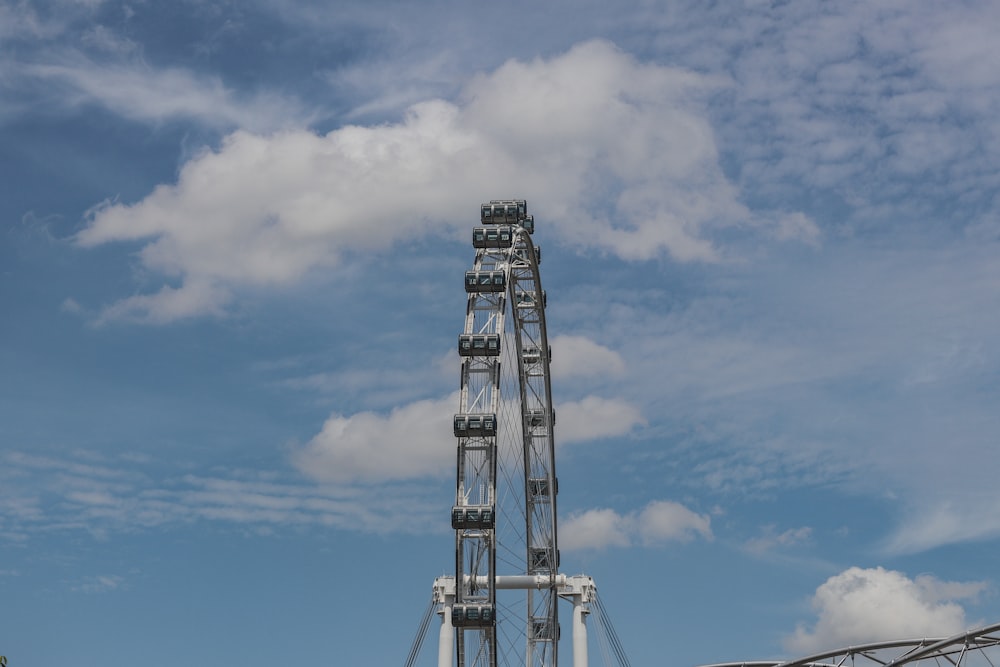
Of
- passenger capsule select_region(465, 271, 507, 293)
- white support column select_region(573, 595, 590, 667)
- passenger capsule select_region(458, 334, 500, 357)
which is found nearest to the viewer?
passenger capsule select_region(458, 334, 500, 357)

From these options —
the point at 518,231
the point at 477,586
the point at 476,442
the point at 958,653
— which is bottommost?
the point at 958,653

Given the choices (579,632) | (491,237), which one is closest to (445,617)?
(579,632)

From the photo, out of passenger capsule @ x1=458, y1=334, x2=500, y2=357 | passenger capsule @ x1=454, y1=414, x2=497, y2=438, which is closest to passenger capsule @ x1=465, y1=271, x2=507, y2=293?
passenger capsule @ x1=458, y1=334, x2=500, y2=357

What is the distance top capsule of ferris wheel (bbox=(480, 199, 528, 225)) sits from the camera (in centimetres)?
10000

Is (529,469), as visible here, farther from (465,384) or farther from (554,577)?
(465,384)

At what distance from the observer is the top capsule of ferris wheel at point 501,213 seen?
100000 millimetres

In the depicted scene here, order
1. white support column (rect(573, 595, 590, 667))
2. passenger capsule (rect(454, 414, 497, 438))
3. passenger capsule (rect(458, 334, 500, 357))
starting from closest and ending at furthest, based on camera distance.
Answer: passenger capsule (rect(454, 414, 497, 438)) → passenger capsule (rect(458, 334, 500, 357)) → white support column (rect(573, 595, 590, 667))

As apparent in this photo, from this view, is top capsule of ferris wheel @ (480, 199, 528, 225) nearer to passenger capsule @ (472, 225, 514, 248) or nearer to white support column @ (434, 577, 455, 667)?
passenger capsule @ (472, 225, 514, 248)

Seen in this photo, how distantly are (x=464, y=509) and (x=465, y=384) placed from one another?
8.40 meters

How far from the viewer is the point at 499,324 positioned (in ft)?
297

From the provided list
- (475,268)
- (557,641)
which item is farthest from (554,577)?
(475,268)

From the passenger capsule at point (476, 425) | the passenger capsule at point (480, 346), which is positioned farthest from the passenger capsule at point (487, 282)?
the passenger capsule at point (476, 425)

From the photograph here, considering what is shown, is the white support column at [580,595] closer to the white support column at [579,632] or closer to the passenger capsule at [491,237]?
the white support column at [579,632]

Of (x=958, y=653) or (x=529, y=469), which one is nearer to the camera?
(x=958, y=653)
